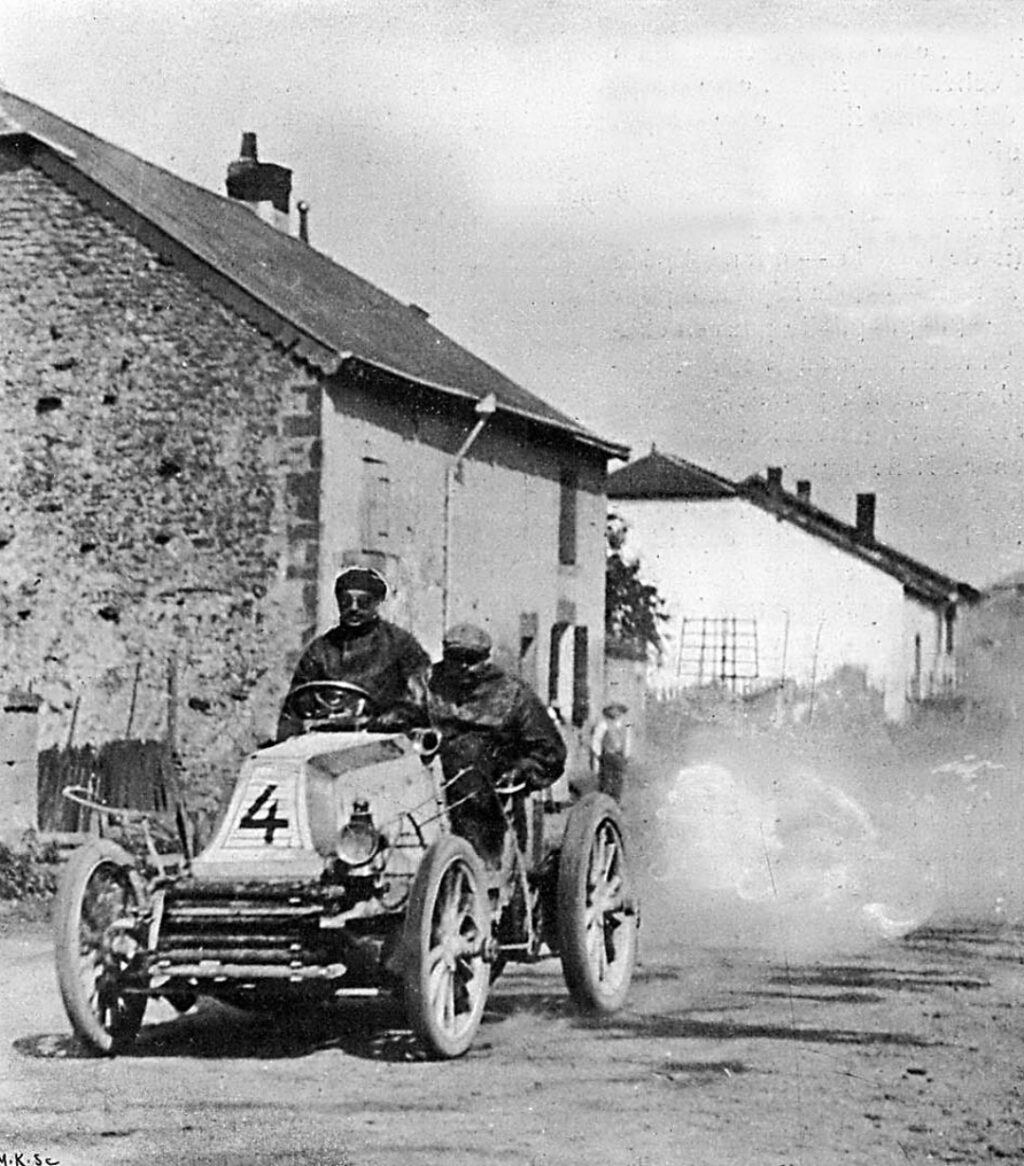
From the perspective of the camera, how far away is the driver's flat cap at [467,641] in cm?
891

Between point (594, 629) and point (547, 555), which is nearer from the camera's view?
point (547, 555)

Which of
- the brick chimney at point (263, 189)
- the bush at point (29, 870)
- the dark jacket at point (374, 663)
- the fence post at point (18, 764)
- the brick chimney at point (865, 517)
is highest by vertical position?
the brick chimney at point (263, 189)

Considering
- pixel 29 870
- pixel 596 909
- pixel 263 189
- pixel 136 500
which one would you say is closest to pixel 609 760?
pixel 136 500

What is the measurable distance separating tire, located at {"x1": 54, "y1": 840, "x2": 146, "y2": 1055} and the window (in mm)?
15267

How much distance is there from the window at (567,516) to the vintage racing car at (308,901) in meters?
14.7

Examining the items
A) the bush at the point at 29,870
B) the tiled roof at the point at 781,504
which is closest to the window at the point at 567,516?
the tiled roof at the point at 781,504

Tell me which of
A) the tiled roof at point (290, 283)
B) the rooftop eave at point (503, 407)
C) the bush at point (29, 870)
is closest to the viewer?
the bush at point (29, 870)

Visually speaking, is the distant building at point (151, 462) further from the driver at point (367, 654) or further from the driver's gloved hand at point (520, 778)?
the driver's gloved hand at point (520, 778)

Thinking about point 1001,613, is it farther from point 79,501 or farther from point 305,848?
point 305,848

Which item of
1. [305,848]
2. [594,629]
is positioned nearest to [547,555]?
[594,629]

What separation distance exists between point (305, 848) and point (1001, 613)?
972 centimetres

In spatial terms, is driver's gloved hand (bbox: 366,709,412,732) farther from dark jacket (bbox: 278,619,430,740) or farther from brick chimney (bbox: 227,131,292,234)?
brick chimney (bbox: 227,131,292,234)

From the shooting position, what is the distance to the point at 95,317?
16625 millimetres

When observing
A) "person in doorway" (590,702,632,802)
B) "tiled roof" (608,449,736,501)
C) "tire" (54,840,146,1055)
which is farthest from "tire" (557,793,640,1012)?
"tiled roof" (608,449,736,501)
